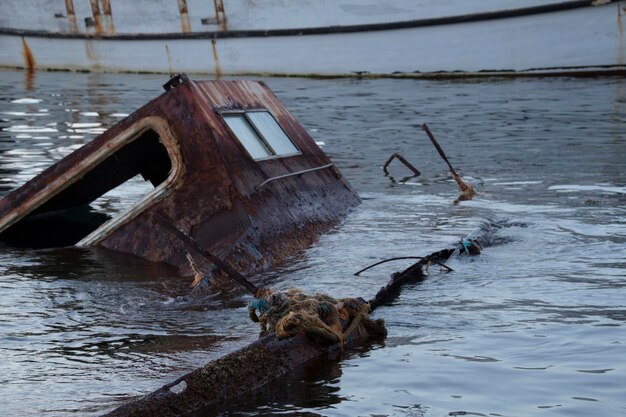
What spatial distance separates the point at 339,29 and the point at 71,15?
934 cm

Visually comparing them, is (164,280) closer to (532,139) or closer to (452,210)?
(452,210)

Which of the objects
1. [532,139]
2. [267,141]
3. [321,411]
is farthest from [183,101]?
[532,139]

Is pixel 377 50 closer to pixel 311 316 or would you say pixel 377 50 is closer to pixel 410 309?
pixel 410 309

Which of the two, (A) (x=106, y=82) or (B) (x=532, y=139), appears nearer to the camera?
(B) (x=532, y=139)

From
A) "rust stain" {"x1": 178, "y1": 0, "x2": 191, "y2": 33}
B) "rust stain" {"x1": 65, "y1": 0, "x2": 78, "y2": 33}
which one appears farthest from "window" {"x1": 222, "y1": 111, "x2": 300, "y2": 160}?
"rust stain" {"x1": 65, "y1": 0, "x2": 78, "y2": 33}

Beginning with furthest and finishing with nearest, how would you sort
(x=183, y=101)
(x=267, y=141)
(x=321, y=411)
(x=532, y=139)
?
(x=532, y=139)
(x=267, y=141)
(x=183, y=101)
(x=321, y=411)

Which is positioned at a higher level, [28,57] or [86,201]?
[28,57]

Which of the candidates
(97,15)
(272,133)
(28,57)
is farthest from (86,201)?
(28,57)

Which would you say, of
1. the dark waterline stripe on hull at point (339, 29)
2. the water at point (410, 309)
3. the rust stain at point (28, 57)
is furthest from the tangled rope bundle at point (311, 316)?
the rust stain at point (28, 57)

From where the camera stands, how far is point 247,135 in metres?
8.88

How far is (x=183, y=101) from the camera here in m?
8.16

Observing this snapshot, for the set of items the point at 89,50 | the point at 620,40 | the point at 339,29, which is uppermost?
the point at 89,50

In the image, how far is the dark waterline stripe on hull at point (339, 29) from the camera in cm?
2683

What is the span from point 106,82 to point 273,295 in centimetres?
2464
